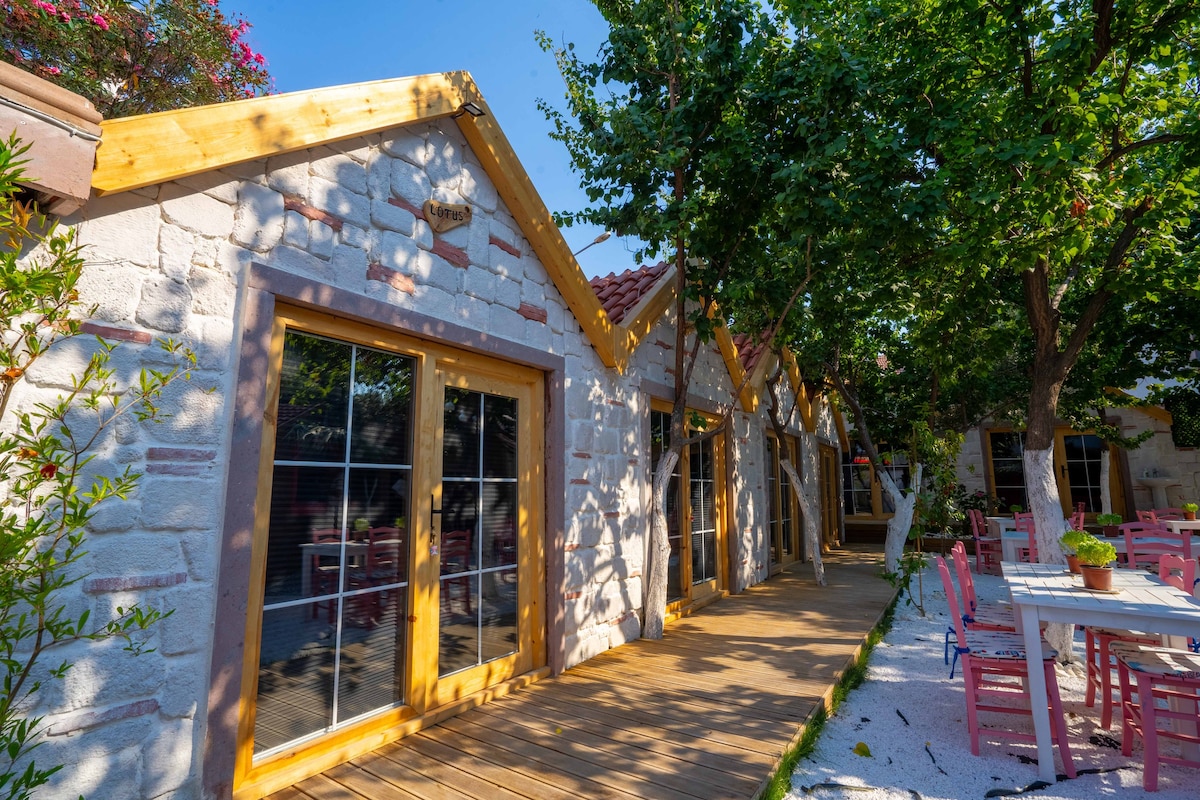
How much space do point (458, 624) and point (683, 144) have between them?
4.18 metres

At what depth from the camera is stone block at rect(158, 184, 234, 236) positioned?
2.40 metres

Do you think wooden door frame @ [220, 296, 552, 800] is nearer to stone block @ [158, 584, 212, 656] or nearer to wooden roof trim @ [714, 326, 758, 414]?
stone block @ [158, 584, 212, 656]

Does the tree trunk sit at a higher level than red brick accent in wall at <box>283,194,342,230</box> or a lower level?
lower

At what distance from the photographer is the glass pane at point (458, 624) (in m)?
3.51

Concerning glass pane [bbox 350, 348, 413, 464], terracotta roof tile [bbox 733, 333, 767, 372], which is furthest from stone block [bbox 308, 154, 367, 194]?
terracotta roof tile [bbox 733, 333, 767, 372]

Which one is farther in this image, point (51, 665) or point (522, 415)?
point (522, 415)

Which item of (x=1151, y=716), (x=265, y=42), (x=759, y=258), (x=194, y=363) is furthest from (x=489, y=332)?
(x=265, y=42)

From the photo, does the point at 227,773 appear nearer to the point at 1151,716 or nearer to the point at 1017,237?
the point at 1151,716

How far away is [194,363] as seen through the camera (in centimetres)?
240

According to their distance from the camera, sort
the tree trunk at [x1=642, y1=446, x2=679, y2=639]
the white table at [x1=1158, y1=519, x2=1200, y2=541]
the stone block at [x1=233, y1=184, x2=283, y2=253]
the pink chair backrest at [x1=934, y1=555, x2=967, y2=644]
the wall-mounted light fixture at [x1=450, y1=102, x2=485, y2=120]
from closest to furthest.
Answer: the stone block at [x1=233, y1=184, x2=283, y2=253] → the pink chair backrest at [x1=934, y1=555, x2=967, y2=644] → the wall-mounted light fixture at [x1=450, y1=102, x2=485, y2=120] → the tree trunk at [x1=642, y1=446, x2=679, y2=639] → the white table at [x1=1158, y1=519, x2=1200, y2=541]

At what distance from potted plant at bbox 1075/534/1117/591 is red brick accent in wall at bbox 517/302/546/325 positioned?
12.0ft

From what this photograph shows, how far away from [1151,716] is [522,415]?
3.78 metres

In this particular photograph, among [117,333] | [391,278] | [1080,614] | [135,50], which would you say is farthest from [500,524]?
[135,50]

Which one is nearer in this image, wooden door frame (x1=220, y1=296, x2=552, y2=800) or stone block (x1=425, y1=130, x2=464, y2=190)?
wooden door frame (x1=220, y1=296, x2=552, y2=800)
